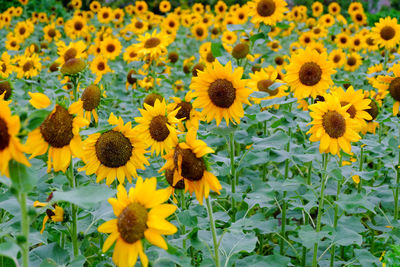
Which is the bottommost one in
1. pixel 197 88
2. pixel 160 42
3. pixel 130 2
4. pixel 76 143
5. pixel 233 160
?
pixel 233 160

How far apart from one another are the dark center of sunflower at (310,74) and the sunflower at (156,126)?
837 mm

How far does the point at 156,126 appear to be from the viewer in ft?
Result: 6.46

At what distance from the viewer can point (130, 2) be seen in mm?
11711

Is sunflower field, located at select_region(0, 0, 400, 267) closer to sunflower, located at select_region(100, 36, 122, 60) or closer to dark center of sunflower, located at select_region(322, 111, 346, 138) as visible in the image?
dark center of sunflower, located at select_region(322, 111, 346, 138)

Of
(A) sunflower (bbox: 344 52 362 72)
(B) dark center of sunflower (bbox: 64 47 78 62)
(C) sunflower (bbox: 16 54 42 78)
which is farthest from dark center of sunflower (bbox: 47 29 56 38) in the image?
(A) sunflower (bbox: 344 52 362 72)

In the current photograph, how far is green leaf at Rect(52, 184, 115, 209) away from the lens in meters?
1.07

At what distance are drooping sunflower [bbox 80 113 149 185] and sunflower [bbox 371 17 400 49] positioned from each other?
10.8 ft

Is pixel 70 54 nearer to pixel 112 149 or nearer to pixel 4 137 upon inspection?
pixel 112 149

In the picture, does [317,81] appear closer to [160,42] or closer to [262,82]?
[262,82]

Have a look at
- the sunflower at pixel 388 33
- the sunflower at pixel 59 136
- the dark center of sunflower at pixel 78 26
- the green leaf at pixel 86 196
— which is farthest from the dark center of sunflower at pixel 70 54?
the dark center of sunflower at pixel 78 26

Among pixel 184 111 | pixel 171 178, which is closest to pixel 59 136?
pixel 171 178

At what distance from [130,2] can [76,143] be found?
11.1 m

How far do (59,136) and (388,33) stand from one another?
12.4 feet

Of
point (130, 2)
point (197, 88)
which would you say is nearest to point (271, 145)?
point (197, 88)
